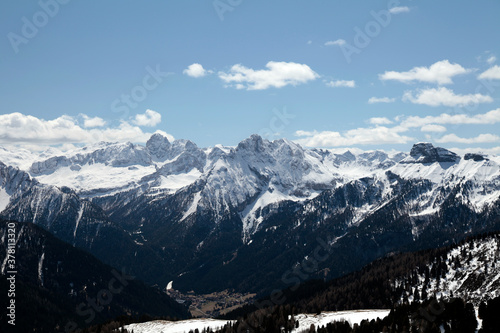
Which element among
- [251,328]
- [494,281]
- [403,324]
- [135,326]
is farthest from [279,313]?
[494,281]

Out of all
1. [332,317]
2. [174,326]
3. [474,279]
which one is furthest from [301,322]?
[474,279]

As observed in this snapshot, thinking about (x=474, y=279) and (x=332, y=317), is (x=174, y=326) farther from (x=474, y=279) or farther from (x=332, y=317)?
(x=474, y=279)

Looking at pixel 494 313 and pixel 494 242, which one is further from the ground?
pixel 494 242

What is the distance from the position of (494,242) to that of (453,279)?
29607mm

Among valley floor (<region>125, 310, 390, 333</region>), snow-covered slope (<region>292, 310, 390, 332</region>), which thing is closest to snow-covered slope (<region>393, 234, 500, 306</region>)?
snow-covered slope (<region>292, 310, 390, 332</region>)

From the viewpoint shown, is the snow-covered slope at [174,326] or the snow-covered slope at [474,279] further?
the snow-covered slope at [474,279]

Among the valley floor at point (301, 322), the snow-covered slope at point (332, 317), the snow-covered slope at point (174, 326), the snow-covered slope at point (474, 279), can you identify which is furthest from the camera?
the snow-covered slope at point (474, 279)

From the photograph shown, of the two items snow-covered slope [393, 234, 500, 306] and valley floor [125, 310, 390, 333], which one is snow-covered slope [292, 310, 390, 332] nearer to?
valley floor [125, 310, 390, 333]

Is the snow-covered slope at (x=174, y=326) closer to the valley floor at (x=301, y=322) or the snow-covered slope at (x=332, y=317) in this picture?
the valley floor at (x=301, y=322)

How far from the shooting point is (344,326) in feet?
295

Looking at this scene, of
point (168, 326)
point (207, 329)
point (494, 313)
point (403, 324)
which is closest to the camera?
point (494, 313)

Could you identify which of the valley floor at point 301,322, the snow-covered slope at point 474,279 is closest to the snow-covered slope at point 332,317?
the valley floor at point 301,322

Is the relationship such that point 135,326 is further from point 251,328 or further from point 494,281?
point 494,281

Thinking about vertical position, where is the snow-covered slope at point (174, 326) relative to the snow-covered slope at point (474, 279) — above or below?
below
